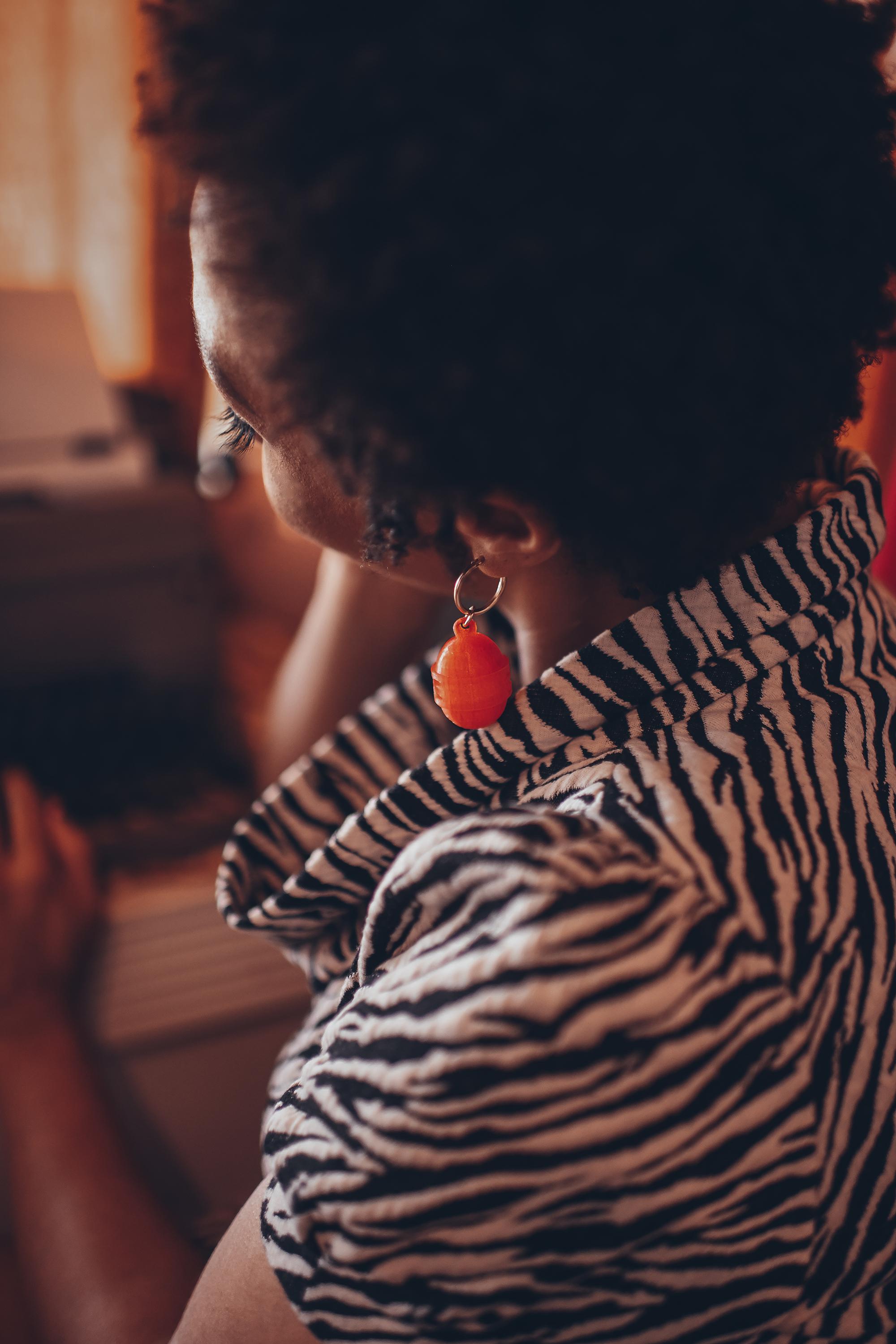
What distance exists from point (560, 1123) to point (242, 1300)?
0.76ft

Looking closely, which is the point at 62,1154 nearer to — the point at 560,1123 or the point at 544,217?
the point at 560,1123

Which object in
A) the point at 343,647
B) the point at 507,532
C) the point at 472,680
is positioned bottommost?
the point at 343,647

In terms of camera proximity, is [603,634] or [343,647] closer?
[603,634]

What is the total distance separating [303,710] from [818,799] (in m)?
0.60

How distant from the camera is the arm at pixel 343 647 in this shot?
89cm

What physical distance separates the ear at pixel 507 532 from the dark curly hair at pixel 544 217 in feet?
0.06

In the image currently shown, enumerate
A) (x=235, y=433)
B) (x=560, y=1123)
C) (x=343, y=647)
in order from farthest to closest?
1. (x=343, y=647)
2. (x=235, y=433)
3. (x=560, y=1123)

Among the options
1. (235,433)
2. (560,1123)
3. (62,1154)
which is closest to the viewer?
(560,1123)

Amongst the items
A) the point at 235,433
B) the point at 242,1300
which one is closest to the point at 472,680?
the point at 235,433

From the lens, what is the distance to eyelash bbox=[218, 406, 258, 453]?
554mm

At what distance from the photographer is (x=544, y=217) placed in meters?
0.37

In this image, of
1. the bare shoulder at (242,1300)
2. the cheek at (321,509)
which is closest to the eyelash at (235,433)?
the cheek at (321,509)

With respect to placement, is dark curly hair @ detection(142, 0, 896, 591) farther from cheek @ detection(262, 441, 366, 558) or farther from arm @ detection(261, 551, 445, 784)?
arm @ detection(261, 551, 445, 784)

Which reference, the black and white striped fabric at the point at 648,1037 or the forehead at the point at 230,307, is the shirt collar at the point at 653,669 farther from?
the forehead at the point at 230,307
